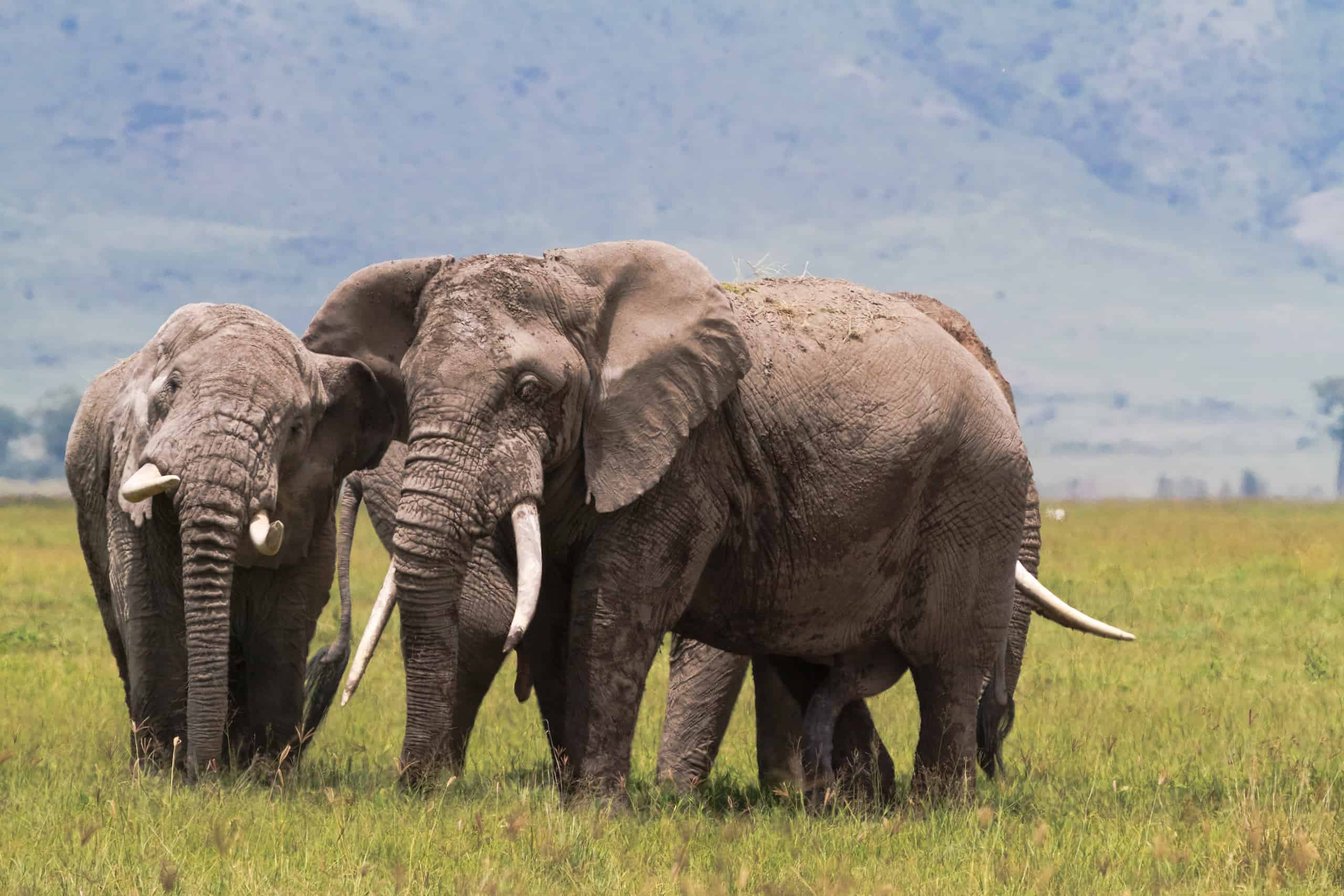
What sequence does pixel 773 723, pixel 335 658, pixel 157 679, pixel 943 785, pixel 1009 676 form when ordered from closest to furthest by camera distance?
1. pixel 157 679
2. pixel 943 785
3. pixel 335 658
4. pixel 773 723
5. pixel 1009 676

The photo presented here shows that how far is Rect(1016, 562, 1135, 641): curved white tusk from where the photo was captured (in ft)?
31.9

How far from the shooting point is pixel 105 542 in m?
9.21

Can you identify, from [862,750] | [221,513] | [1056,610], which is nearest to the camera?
[221,513]

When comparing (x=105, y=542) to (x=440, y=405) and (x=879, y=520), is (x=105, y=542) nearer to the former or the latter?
(x=440, y=405)

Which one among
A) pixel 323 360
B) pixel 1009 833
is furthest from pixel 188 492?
pixel 1009 833

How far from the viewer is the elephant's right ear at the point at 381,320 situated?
7.76 meters

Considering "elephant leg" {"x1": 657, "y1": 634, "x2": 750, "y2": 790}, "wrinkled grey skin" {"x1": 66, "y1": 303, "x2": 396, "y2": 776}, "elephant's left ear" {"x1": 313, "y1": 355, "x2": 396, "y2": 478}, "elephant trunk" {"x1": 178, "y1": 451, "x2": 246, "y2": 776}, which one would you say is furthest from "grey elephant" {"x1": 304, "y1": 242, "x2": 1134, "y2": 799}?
"elephant leg" {"x1": 657, "y1": 634, "x2": 750, "y2": 790}

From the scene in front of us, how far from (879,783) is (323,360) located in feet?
12.5

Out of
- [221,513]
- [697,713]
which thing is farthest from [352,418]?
[697,713]

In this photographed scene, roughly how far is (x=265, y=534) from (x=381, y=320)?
4.24 feet

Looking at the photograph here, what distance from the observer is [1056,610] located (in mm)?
9734

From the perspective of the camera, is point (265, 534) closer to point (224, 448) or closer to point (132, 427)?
point (224, 448)

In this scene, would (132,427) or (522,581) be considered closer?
(522,581)

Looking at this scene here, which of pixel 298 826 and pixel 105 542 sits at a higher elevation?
pixel 105 542
